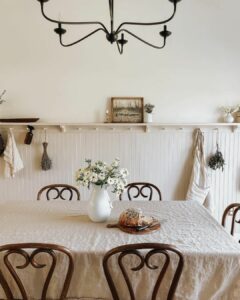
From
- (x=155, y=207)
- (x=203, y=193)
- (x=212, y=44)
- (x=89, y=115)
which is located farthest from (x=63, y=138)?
(x=212, y=44)

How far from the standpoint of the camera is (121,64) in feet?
11.2

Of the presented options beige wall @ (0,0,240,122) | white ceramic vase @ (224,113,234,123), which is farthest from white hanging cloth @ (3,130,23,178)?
white ceramic vase @ (224,113,234,123)

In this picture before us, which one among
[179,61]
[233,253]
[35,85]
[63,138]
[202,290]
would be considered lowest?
[202,290]

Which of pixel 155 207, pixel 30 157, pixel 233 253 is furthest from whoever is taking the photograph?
pixel 30 157

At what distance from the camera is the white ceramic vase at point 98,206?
6.86 ft

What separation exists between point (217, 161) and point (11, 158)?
2.38 meters

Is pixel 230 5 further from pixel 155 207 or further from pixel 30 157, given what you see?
pixel 30 157

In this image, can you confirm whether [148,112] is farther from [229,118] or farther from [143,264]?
[143,264]

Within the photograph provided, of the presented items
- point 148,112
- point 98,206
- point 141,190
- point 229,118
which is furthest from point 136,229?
point 229,118

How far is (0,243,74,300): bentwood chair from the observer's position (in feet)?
4.77

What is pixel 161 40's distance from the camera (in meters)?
3.39

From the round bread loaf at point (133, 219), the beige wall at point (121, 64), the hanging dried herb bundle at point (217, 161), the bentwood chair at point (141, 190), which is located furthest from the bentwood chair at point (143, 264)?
the beige wall at point (121, 64)

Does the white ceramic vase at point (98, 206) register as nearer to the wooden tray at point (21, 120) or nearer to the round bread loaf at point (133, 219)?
the round bread loaf at point (133, 219)

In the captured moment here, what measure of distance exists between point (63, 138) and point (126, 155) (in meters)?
0.77
